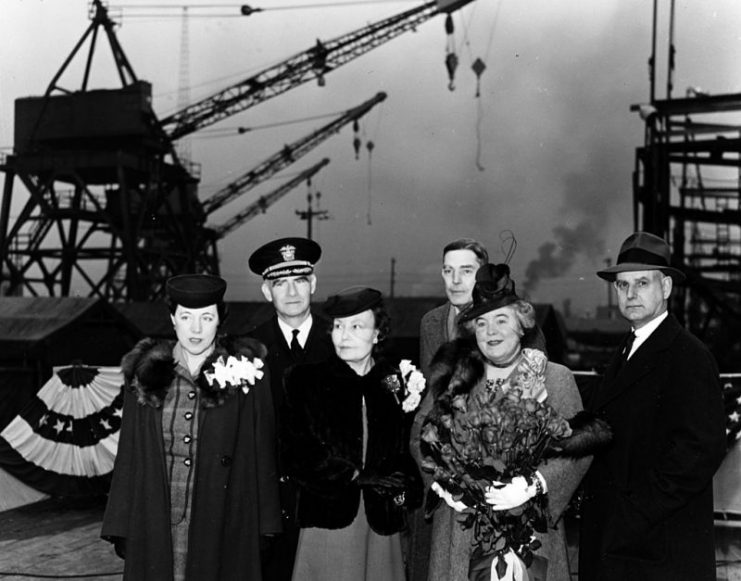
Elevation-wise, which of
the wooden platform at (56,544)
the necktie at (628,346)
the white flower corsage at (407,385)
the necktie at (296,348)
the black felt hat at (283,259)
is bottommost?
the wooden platform at (56,544)

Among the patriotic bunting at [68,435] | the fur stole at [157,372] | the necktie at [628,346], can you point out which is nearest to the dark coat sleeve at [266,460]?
the fur stole at [157,372]

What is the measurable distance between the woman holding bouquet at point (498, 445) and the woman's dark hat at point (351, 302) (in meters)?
0.44

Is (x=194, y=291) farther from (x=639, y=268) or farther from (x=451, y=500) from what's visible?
(x=639, y=268)

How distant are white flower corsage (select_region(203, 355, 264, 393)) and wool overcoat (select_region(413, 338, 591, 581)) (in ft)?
3.04

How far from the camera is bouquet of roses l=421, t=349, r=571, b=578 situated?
9.48 feet

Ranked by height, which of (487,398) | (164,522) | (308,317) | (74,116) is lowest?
(164,522)

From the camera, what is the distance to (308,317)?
4.53m

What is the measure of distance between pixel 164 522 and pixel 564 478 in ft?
6.39

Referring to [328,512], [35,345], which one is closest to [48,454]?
[35,345]

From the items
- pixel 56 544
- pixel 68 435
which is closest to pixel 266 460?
pixel 56 544

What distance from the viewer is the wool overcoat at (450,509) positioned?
3.24 metres

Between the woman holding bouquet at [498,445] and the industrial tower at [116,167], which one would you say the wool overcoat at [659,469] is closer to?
the woman holding bouquet at [498,445]

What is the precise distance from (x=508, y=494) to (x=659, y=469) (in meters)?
0.69

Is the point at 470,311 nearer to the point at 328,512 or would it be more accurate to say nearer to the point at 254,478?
the point at 328,512
